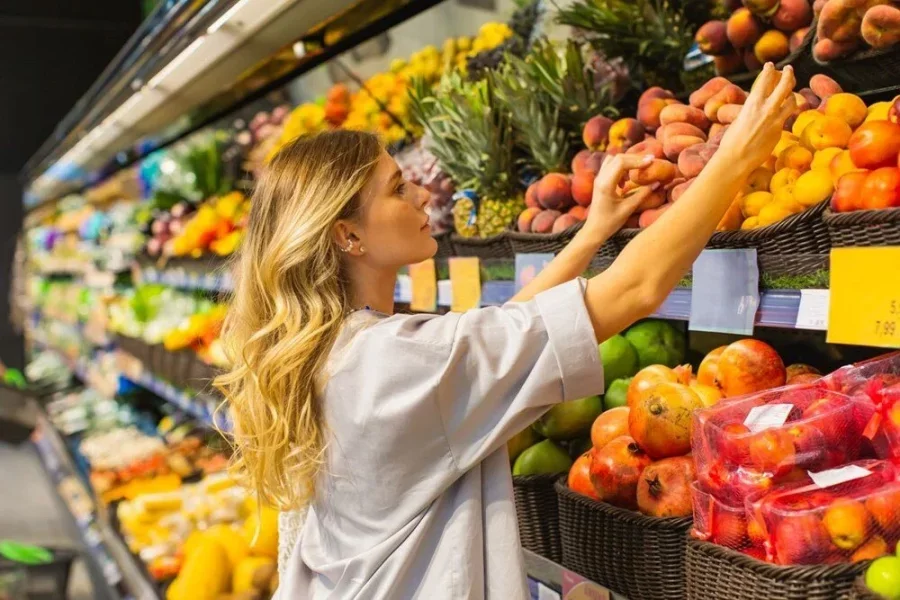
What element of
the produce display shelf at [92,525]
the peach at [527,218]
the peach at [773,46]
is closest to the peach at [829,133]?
the peach at [773,46]

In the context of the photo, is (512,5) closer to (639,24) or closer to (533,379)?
(639,24)

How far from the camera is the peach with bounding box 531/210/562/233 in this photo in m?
1.86

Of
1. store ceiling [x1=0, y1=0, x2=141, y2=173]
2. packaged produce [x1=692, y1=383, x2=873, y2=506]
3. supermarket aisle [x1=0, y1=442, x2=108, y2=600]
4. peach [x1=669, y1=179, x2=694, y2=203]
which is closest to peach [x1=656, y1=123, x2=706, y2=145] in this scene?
peach [x1=669, y1=179, x2=694, y2=203]

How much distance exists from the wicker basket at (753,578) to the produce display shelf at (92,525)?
7.43 ft

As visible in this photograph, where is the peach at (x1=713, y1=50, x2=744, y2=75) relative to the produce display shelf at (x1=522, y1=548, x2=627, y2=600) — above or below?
above

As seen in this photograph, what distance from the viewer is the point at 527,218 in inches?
76.9

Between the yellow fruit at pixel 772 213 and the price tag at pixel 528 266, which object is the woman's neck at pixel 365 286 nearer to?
the price tag at pixel 528 266

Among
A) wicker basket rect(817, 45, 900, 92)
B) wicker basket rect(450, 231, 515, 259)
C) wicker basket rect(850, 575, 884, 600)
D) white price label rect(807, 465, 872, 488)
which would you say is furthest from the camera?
wicker basket rect(450, 231, 515, 259)

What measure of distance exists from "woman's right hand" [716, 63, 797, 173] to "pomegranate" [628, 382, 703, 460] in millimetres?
383

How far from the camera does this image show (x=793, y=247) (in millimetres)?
1265

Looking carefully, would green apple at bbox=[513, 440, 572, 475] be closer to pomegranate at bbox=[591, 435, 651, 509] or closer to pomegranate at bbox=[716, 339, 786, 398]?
pomegranate at bbox=[591, 435, 651, 509]

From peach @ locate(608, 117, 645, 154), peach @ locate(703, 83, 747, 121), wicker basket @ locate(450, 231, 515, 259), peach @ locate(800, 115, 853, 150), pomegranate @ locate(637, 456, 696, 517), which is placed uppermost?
peach @ locate(703, 83, 747, 121)

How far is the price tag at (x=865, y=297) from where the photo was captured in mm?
1099

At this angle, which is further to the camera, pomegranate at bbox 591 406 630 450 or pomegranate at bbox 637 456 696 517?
pomegranate at bbox 591 406 630 450
